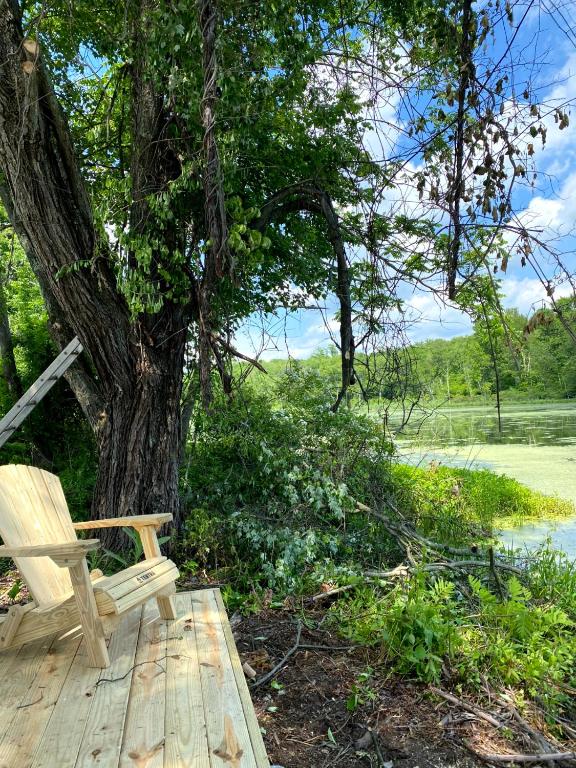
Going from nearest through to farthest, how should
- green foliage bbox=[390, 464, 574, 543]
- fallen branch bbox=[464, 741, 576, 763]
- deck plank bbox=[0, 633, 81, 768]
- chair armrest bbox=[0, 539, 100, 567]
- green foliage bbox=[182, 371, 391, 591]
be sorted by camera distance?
1. deck plank bbox=[0, 633, 81, 768]
2. chair armrest bbox=[0, 539, 100, 567]
3. fallen branch bbox=[464, 741, 576, 763]
4. green foliage bbox=[182, 371, 391, 591]
5. green foliage bbox=[390, 464, 574, 543]

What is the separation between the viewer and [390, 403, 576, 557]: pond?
6609mm

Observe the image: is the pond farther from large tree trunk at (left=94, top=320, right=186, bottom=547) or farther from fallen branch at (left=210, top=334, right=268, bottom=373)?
large tree trunk at (left=94, top=320, right=186, bottom=547)

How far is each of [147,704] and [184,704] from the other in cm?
14

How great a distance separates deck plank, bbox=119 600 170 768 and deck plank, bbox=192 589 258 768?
15 cm

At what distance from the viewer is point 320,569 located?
13.9 ft

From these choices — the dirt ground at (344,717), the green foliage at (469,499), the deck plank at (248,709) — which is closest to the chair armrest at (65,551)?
the deck plank at (248,709)

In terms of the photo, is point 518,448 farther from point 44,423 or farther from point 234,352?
point 44,423

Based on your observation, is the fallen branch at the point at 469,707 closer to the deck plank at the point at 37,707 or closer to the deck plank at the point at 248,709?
the deck plank at the point at 248,709

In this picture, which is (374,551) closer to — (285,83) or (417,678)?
(417,678)

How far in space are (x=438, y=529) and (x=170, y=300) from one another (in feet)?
11.5

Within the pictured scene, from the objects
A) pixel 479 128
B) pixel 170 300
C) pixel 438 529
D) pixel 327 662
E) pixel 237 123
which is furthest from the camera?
pixel 438 529

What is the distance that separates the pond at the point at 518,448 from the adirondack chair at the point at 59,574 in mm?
2362

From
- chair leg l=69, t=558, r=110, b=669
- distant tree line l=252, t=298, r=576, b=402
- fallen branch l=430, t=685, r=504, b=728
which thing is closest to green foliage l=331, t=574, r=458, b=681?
fallen branch l=430, t=685, r=504, b=728

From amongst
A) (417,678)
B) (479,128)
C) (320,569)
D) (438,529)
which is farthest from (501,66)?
(438,529)
